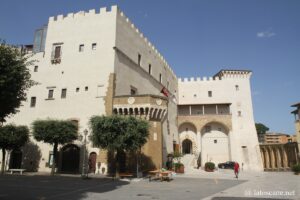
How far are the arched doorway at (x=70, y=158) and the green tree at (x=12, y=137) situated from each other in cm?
438

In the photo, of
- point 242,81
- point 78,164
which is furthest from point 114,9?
point 242,81

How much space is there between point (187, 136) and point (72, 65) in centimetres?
2372

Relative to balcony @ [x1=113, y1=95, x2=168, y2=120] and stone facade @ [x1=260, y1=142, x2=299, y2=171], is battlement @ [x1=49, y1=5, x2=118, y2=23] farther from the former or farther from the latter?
stone facade @ [x1=260, y1=142, x2=299, y2=171]

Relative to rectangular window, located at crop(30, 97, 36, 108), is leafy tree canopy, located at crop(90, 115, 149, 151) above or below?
below

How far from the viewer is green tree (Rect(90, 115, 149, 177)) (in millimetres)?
20703

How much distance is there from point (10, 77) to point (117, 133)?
38.5 feet

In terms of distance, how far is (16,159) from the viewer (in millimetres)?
29172

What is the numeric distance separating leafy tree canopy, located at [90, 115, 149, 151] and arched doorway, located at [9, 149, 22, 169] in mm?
13324

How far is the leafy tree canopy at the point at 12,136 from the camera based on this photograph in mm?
24922

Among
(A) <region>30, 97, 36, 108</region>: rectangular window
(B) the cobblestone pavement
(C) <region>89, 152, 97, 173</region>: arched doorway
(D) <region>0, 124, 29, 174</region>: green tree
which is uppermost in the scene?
(A) <region>30, 97, 36, 108</region>: rectangular window

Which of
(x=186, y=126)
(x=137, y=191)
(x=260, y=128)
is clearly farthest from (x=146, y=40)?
(x=260, y=128)

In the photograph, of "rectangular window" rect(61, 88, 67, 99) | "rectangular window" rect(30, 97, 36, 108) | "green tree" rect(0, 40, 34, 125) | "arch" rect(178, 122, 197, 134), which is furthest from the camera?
"arch" rect(178, 122, 197, 134)

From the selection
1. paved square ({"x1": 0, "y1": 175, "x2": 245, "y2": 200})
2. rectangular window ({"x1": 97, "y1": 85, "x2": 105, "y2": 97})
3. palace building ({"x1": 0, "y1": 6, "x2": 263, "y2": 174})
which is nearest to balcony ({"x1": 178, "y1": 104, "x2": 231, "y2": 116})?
palace building ({"x1": 0, "y1": 6, "x2": 263, "y2": 174})

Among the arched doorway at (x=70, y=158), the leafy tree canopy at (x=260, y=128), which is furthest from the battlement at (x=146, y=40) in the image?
the leafy tree canopy at (x=260, y=128)
